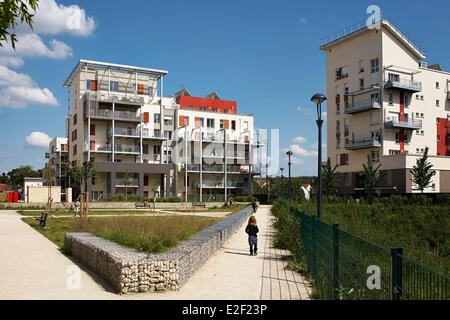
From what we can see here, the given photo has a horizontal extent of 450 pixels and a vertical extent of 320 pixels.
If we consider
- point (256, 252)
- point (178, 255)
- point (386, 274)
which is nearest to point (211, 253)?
point (256, 252)

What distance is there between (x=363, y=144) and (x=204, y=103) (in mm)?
32410

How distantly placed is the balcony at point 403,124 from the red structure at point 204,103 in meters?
32.9

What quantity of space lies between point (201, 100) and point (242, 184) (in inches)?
648

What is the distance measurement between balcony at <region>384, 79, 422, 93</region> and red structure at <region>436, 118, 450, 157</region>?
6701 millimetres

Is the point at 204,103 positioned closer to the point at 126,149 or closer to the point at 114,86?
the point at 114,86

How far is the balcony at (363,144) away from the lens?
60375 millimetres

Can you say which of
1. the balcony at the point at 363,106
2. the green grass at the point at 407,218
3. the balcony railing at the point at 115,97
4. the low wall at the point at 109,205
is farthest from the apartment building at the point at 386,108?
the balcony railing at the point at 115,97

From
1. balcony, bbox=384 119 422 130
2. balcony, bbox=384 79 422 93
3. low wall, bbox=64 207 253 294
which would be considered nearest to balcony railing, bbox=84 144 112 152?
balcony, bbox=384 119 422 130

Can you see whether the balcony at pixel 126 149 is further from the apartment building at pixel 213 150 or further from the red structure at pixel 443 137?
the red structure at pixel 443 137

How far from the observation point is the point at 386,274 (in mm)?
5262

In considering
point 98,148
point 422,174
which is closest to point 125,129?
point 98,148

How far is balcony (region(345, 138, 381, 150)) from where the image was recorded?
60375mm
